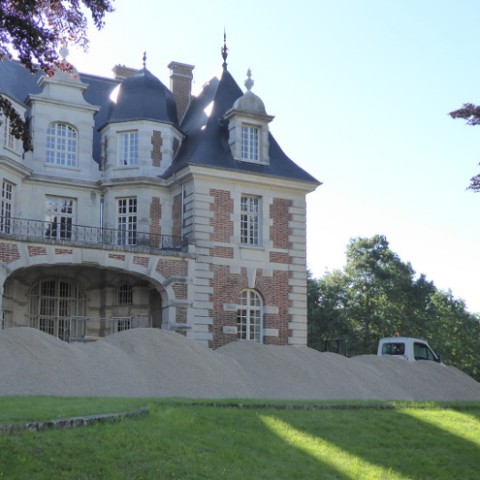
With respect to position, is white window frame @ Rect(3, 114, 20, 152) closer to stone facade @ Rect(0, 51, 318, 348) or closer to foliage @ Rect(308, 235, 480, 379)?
stone facade @ Rect(0, 51, 318, 348)

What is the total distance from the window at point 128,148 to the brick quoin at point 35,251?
6.43 m

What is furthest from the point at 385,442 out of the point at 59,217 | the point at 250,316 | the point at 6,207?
the point at 59,217

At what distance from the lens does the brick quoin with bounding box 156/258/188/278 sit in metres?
28.0

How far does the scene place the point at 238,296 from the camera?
29562 millimetres

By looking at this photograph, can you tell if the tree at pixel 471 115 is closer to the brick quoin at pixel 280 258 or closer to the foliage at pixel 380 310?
the brick quoin at pixel 280 258

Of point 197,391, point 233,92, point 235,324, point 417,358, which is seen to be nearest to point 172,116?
point 233,92

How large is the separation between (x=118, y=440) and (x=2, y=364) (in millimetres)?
6031

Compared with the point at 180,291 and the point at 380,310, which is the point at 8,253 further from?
the point at 380,310

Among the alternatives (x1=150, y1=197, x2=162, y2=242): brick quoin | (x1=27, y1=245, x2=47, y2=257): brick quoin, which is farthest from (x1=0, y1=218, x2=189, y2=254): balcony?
(x1=27, y1=245, x2=47, y2=257): brick quoin

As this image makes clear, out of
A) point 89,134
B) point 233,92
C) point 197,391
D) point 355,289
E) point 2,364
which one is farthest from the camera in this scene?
point 355,289

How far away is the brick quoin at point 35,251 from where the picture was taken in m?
26.2

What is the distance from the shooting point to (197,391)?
1803 cm

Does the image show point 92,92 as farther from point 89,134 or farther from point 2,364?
point 2,364

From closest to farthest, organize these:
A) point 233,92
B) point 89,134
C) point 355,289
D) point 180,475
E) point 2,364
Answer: point 180,475
point 2,364
point 89,134
point 233,92
point 355,289
